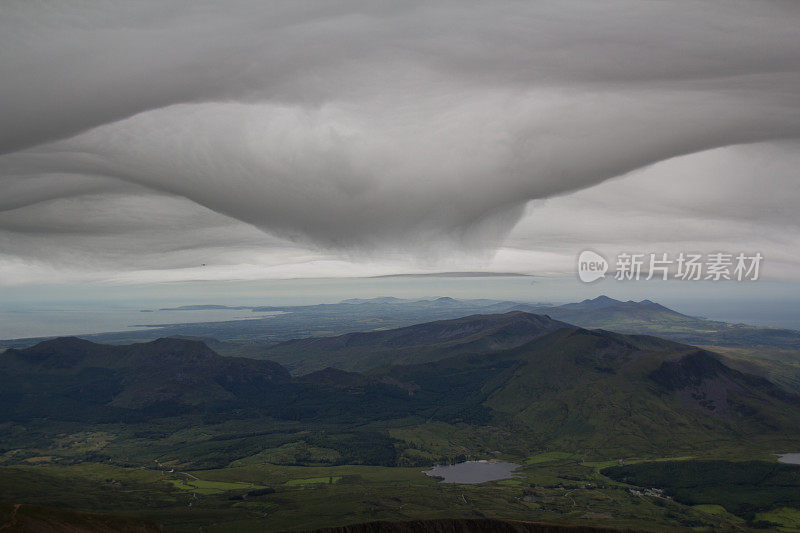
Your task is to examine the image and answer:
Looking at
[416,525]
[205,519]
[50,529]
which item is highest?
[50,529]

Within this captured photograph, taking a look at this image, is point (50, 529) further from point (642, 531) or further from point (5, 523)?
point (642, 531)

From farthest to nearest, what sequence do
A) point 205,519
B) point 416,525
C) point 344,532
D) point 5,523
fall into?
1. point 205,519
2. point 416,525
3. point 344,532
4. point 5,523

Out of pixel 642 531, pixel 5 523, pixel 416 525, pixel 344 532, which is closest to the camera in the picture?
pixel 5 523

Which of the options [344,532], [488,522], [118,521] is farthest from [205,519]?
[488,522]

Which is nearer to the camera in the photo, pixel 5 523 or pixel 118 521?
pixel 5 523

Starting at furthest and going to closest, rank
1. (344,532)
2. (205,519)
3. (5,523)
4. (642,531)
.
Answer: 1. (205,519)
2. (642,531)
3. (344,532)
4. (5,523)

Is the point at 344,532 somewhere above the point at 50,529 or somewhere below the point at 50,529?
below

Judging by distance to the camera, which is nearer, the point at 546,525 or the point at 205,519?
the point at 546,525

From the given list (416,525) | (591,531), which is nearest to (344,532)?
(416,525)

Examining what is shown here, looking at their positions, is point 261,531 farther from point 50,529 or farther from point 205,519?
point 50,529
